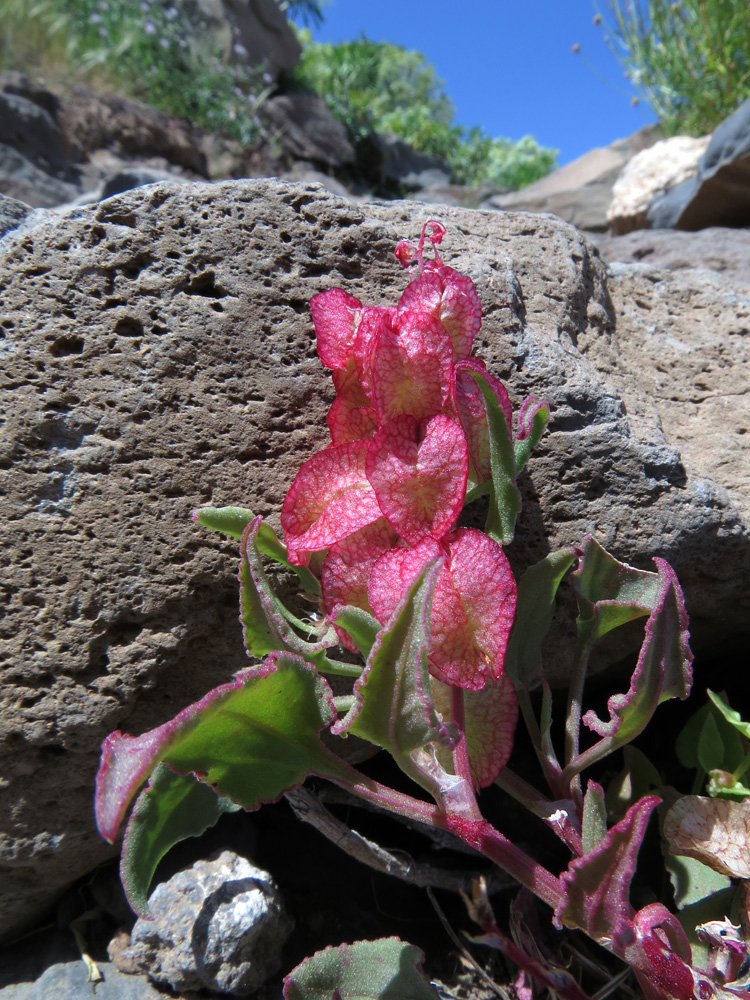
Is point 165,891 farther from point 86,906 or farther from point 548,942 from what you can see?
point 548,942

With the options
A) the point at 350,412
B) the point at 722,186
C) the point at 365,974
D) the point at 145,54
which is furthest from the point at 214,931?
the point at 145,54

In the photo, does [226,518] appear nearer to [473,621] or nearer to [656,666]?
[473,621]

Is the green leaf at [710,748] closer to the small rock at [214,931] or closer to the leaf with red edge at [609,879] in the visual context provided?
the leaf with red edge at [609,879]

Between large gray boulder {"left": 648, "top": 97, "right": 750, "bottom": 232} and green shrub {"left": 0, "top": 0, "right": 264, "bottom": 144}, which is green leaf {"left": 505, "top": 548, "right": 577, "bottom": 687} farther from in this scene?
green shrub {"left": 0, "top": 0, "right": 264, "bottom": 144}

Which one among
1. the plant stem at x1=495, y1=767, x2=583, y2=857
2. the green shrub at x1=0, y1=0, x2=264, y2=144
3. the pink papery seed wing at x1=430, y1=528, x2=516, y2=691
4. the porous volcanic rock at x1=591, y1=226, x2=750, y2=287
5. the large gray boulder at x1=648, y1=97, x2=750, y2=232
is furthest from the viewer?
the green shrub at x1=0, y1=0, x2=264, y2=144

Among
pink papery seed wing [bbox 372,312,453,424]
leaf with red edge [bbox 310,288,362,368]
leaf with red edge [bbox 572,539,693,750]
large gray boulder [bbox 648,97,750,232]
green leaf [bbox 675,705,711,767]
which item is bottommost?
green leaf [bbox 675,705,711,767]

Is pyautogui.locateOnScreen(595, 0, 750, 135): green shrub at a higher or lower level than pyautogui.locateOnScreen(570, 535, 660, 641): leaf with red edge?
higher

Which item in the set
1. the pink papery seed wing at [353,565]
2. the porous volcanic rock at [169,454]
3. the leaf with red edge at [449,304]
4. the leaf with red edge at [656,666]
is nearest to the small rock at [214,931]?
Result: the porous volcanic rock at [169,454]

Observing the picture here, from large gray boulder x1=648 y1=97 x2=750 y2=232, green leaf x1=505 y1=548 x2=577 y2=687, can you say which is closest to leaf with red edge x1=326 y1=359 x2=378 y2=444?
green leaf x1=505 y1=548 x2=577 y2=687
